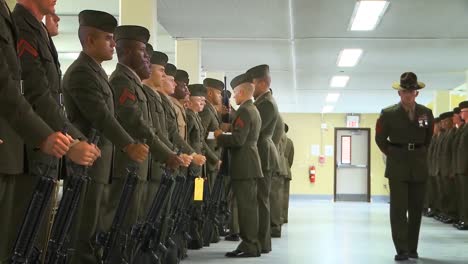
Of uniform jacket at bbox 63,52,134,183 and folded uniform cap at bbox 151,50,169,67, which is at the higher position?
folded uniform cap at bbox 151,50,169,67

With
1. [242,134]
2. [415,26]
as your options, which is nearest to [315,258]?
[242,134]

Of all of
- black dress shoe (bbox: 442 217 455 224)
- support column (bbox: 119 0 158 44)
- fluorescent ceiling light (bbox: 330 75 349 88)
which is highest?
fluorescent ceiling light (bbox: 330 75 349 88)

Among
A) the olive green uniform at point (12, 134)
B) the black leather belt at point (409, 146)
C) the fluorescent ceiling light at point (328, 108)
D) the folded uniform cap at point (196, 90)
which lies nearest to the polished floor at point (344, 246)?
the black leather belt at point (409, 146)

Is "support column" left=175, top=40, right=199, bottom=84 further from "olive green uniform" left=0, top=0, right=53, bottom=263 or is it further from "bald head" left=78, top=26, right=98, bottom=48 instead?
"olive green uniform" left=0, top=0, right=53, bottom=263

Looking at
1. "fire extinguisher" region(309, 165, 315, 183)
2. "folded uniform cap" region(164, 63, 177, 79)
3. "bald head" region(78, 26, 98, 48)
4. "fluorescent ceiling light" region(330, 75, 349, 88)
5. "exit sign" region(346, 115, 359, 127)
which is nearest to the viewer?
"bald head" region(78, 26, 98, 48)

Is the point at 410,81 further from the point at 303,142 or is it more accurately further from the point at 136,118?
the point at 303,142

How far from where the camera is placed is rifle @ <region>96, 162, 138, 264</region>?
12.5 ft

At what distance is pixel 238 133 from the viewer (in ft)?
20.5

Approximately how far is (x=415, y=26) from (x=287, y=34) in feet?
6.36

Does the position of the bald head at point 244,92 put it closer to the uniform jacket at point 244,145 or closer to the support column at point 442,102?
the uniform jacket at point 244,145

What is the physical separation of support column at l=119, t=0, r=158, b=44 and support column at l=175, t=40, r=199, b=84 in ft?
10.3

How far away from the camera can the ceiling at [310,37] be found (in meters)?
8.69

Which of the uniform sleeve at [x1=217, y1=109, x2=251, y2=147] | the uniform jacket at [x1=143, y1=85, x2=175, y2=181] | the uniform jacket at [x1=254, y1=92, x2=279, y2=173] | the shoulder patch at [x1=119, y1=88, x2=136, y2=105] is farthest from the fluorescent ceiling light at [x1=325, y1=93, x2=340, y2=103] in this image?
the shoulder patch at [x1=119, y1=88, x2=136, y2=105]

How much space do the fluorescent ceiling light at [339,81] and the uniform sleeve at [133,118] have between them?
10992 millimetres
